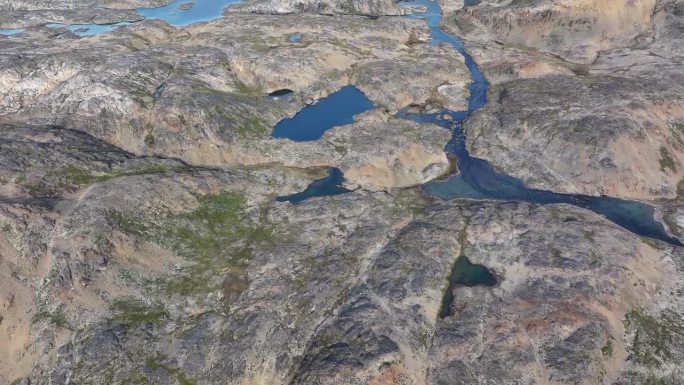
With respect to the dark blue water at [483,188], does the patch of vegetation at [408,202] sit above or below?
below

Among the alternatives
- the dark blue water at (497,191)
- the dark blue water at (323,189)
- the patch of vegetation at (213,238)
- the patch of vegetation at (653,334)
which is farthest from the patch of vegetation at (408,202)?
the patch of vegetation at (653,334)

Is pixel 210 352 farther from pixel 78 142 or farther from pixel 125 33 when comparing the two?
pixel 125 33

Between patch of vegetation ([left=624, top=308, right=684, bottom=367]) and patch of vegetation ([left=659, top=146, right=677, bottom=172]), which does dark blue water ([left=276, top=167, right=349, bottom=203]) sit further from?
patch of vegetation ([left=659, top=146, right=677, bottom=172])

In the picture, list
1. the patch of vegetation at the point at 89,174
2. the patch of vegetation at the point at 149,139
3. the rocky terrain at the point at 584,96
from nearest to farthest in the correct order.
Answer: the patch of vegetation at the point at 89,174, the rocky terrain at the point at 584,96, the patch of vegetation at the point at 149,139

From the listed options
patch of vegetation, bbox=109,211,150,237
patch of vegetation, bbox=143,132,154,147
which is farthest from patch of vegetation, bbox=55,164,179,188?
patch of vegetation, bbox=109,211,150,237

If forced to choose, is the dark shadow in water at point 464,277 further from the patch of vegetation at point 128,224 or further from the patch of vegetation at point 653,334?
the patch of vegetation at point 128,224

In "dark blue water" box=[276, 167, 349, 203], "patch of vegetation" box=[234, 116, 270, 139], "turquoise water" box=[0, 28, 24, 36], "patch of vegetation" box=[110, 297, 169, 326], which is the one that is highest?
"patch of vegetation" box=[234, 116, 270, 139]

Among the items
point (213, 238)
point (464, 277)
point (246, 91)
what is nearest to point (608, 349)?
point (464, 277)
